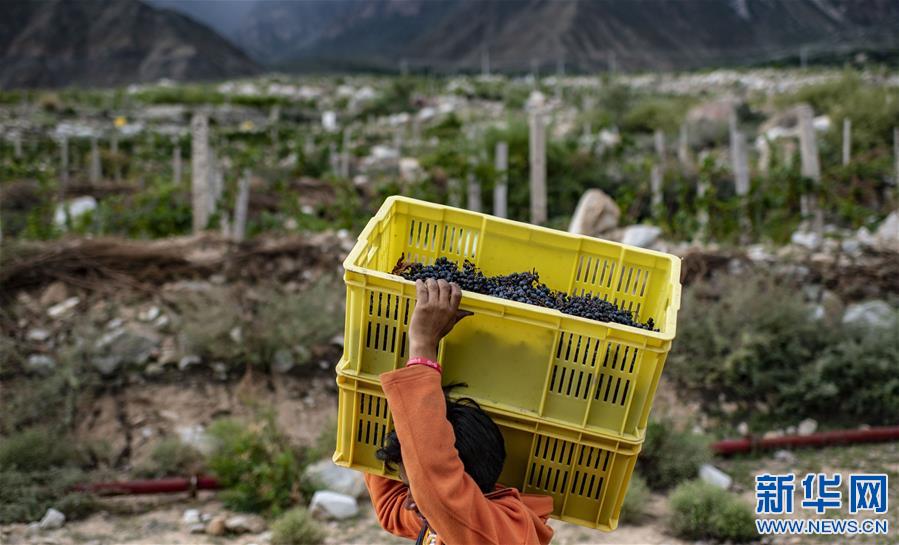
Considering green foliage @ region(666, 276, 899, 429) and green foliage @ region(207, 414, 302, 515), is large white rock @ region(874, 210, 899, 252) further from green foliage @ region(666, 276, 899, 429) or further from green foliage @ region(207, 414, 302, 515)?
green foliage @ region(207, 414, 302, 515)

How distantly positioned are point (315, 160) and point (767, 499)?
12200mm

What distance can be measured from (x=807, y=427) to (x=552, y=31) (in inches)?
2800

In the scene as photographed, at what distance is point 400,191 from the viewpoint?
927cm

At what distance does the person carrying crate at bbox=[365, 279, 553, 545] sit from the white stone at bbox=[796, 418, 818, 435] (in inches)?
151

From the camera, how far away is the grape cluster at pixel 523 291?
1.83m

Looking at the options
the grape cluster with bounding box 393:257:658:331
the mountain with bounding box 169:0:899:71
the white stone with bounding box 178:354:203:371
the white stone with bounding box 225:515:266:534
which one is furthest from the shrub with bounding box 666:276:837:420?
the mountain with bounding box 169:0:899:71

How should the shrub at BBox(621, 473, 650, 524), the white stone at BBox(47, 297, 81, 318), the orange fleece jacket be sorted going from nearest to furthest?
the orange fleece jacket < the shrub at BBox(621, 473, 650, 524) < the white stone at BBox(47, 297, 81, 318)

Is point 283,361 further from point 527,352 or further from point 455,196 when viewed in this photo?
point 455,196

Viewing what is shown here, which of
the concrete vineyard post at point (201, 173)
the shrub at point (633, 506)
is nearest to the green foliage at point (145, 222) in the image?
the concrete vineyard post at point (201, 173)

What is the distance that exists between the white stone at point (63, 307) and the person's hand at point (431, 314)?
487cm

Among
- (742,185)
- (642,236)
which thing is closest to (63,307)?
(642,236)

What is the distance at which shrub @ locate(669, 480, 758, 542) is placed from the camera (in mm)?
3701

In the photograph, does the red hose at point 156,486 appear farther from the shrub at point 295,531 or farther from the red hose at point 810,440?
the red hose at point 810,440

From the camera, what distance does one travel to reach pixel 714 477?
4273mm
